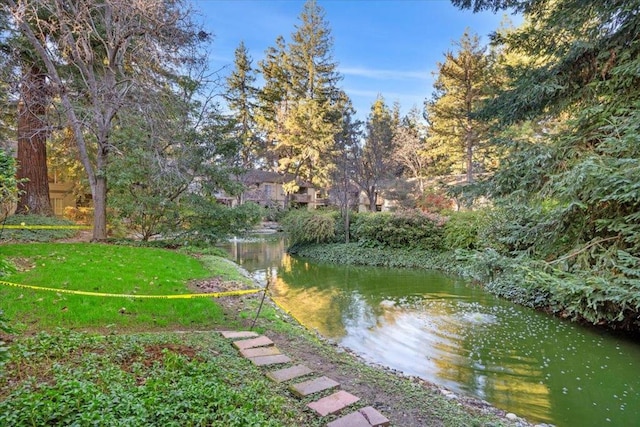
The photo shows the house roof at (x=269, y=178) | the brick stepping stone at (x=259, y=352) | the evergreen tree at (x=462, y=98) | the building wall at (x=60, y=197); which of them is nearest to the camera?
the brick stepping stone at (x=259, y=352)

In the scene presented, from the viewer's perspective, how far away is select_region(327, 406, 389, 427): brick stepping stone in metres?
2.44

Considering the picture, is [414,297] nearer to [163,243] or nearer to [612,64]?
[612,64]

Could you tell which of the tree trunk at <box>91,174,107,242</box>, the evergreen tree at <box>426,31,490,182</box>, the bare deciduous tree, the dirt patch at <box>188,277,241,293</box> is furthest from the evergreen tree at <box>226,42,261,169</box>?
the dirt patch at <box>188,277,241,293</box>

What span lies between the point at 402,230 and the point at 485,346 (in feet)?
30.5

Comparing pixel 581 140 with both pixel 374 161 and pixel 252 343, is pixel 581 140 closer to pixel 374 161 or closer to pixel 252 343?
pixel 252 343

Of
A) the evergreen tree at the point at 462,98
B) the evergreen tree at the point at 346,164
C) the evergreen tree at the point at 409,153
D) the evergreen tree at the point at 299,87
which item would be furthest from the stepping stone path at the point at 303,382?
the evergreen tree at the point at 299,87

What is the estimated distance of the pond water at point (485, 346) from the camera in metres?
4.25

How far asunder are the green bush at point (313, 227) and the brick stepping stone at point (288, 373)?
13477 millimetres

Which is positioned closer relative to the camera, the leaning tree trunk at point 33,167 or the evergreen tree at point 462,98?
the leaning tree trunk at point 33,167

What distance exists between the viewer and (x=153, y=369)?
2.91m

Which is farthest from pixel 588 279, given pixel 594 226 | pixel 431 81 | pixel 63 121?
pixel 431 81

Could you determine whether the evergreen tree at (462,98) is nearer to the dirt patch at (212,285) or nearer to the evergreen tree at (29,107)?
the dirt patch at (212,285)

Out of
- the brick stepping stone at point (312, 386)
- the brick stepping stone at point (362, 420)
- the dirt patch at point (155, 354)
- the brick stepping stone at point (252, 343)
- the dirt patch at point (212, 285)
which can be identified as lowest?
the brick stepping stone at point (362, 420)

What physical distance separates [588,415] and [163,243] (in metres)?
10.4
